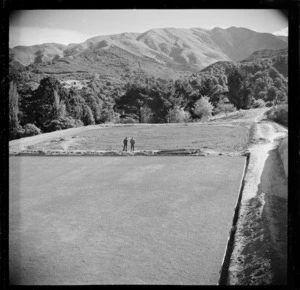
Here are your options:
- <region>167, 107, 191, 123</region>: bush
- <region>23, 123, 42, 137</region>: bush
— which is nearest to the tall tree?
<region>167, 107, 191, 123</region>: bush

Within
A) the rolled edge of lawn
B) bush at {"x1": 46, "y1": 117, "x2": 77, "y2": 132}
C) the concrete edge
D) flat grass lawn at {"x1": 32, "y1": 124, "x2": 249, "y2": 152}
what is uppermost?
bush at {"x1": 46, "y1": 117, "x2": 77, "y2": 132}

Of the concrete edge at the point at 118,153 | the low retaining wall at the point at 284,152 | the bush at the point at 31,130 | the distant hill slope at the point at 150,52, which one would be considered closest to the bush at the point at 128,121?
the concrete edge at the point at 118,153

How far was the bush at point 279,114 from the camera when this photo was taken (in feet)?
12.9

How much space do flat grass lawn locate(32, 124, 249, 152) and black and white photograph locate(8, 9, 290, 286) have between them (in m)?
0.02

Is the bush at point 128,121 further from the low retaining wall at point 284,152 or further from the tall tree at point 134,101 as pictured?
the low retaining wall at point 284,152

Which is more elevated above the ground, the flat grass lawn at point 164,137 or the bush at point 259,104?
the bush at point 259,104

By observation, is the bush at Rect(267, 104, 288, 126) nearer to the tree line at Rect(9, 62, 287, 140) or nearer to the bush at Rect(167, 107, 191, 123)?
the tree line at Rect(9, 62, 287, 140)

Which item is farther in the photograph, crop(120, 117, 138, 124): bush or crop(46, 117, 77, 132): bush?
crop(120, 117, 138, 124): bush

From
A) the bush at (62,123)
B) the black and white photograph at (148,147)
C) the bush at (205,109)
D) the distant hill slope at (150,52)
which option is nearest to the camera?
the black and white photograph at (148,147)

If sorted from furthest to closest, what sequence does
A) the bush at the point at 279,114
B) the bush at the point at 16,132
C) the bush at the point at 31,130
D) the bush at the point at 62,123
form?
the bush at the point at 62,123
the bush at the point at 31,130
the bush at the point at 16,132
the bush at the point at 279,114

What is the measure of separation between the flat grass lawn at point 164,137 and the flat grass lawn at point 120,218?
160mm

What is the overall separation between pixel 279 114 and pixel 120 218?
6.48 feet

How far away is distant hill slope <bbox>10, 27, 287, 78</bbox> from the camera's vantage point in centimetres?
419

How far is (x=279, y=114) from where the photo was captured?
160 inches
